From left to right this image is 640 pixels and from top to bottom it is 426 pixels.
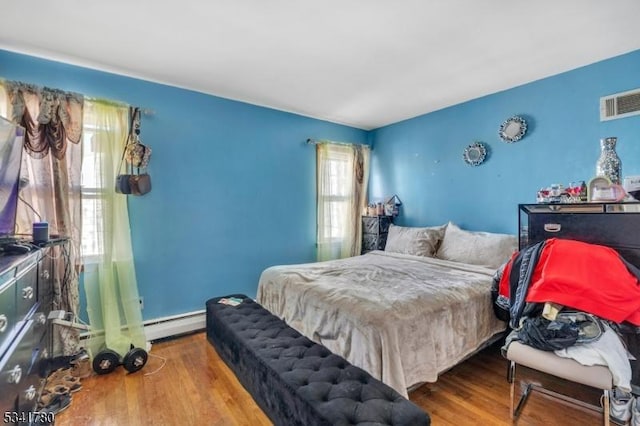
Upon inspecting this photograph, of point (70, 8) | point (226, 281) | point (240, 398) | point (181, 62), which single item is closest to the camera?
point (70, 8)

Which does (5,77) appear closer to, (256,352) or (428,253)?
(256,352)

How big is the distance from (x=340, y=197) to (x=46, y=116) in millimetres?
2998

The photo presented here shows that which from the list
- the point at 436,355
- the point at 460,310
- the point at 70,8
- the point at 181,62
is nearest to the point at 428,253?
the point at 460,310

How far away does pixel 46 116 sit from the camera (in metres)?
2.20

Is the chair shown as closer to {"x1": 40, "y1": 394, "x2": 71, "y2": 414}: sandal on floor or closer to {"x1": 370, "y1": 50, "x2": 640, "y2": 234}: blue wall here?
{"x1": 370, "y1": 50, "x2": 640, "y2": 234}: blue wall

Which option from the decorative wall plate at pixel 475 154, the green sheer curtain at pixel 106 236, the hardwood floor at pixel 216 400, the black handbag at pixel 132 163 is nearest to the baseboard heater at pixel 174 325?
the green sheer curtain at pixel 106 236

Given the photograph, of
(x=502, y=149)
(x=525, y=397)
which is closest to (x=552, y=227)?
(x=525, y=397)

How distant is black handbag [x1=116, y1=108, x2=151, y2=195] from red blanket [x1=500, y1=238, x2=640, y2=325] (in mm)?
2903

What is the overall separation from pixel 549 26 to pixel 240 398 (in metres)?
3.11

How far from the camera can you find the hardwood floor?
1.69 metres

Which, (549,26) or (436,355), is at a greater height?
(549,26)

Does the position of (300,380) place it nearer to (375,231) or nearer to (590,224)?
(590,224)

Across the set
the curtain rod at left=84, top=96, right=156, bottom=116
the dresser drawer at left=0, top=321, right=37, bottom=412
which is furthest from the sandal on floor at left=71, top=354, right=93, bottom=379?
the curtain rod at left=84, top=96, right=156, bottom=116

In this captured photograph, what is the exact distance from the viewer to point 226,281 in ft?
10.5
